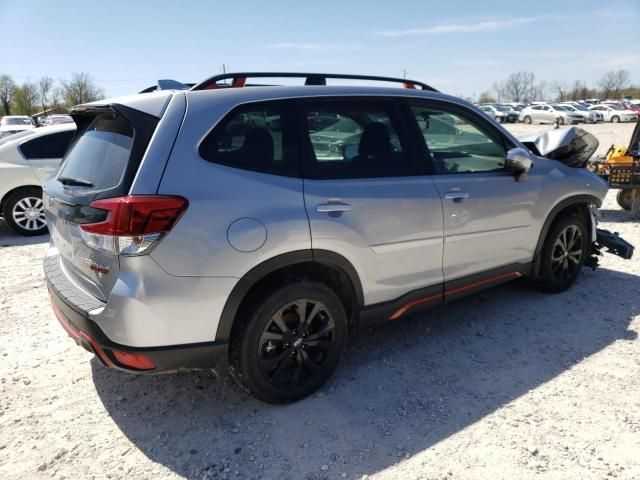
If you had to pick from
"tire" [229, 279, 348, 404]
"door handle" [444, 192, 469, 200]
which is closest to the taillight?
"tire" [229, 279, 348, 404]

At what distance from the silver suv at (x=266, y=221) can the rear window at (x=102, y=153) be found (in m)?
0.01

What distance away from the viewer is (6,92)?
69000 millimetres

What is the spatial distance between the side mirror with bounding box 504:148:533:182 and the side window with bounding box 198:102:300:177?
72.9 inches

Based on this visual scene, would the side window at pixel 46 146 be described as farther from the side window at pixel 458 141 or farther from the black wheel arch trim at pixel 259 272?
the black wheel arch trim at pixel 259 272

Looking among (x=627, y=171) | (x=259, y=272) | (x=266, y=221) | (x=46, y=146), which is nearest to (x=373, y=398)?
(x=259, y=272)

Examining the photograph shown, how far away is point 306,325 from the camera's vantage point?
294 centimetres

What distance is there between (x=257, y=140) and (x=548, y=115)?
41188 millimetres

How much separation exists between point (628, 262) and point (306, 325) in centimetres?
441

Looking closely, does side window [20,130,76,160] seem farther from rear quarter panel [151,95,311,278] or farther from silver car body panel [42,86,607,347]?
rear quarter panel [151,95,311,278]

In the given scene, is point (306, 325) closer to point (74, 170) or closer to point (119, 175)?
point (119, 175)

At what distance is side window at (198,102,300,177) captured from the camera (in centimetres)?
259

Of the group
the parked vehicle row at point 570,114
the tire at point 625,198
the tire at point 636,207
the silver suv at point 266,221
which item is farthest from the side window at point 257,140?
the parked vehicle row at point 570,114

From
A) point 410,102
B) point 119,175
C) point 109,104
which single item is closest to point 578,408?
point 410,102

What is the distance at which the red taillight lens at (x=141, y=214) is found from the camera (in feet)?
7.58
